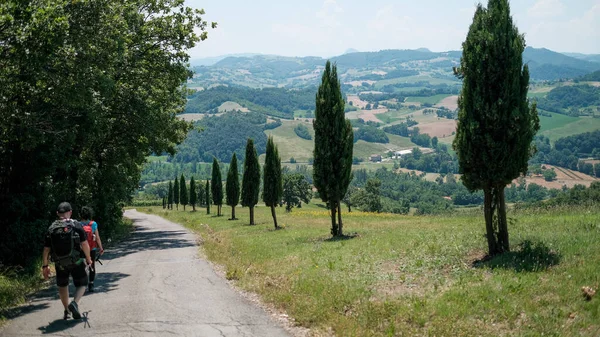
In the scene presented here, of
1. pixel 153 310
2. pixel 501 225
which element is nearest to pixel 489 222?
pixel 501 225

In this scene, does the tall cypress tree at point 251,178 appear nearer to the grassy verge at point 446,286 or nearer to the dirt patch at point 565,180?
the grassy verge at point 446,286

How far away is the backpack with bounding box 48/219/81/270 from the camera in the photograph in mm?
9203

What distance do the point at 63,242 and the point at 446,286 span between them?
792 cm

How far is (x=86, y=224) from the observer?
1205cm

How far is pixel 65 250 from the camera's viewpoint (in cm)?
925

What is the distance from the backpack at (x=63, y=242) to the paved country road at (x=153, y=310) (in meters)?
1.22

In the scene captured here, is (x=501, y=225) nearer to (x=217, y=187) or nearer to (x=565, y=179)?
(x=217, y=187)

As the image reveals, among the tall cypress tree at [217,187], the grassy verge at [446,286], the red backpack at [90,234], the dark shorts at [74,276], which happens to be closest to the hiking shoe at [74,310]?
the dark shorts at [74,276]

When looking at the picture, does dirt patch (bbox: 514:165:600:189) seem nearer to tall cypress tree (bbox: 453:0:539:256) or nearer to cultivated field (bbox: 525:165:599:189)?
cultivated field (bbox: 525:165:599:189)

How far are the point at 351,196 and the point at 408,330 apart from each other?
314 feet

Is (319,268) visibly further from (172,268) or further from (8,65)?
(8,65)

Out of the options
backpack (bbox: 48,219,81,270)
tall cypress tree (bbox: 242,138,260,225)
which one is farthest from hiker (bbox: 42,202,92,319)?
tall cypress tree (bbox: 242,138,260,225)

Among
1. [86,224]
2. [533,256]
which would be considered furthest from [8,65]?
[533,256]

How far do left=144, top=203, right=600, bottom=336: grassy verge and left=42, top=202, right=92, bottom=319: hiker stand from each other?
4.31 metres
